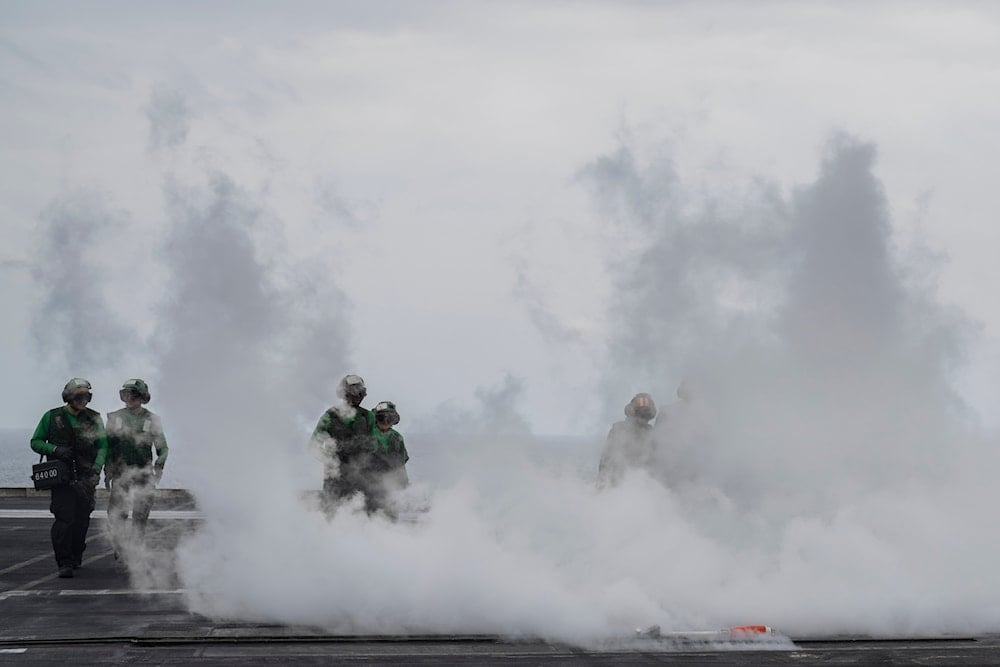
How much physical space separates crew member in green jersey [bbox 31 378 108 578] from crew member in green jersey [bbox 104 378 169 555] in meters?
0.53

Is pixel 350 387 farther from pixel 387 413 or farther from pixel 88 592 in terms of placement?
pixel 88 592

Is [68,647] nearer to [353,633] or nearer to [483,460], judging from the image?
[353,633]

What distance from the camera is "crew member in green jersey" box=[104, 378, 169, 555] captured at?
53.7 ft

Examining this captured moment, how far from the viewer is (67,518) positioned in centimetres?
1533

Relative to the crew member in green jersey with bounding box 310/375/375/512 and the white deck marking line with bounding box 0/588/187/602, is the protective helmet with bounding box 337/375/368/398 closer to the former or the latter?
the crew member in green jersey with bounding box 310/375/375/512

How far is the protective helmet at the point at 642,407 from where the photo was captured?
15.4m

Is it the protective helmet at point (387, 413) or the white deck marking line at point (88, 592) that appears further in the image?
the protective helmet at point (387, 413)

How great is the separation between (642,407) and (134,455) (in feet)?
22.6

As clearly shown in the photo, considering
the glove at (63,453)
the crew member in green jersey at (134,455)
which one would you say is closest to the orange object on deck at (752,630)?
the crew member in green jersey at (134,455)

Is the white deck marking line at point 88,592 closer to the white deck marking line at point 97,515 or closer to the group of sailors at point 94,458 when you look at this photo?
the group of sailors at point 94,458

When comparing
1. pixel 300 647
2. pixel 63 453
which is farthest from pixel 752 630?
pixel 63 453

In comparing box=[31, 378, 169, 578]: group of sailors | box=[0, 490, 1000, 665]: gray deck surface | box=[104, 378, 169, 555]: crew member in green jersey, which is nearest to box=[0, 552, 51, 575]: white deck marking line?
box=[31, 378, 169, 578]: group of sailors

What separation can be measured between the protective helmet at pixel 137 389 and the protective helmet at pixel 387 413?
3.33m

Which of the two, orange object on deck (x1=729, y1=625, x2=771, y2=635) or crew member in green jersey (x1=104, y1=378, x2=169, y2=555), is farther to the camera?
crew member in green jersey (x1=104, y1=378, x2=169, y2=555)
